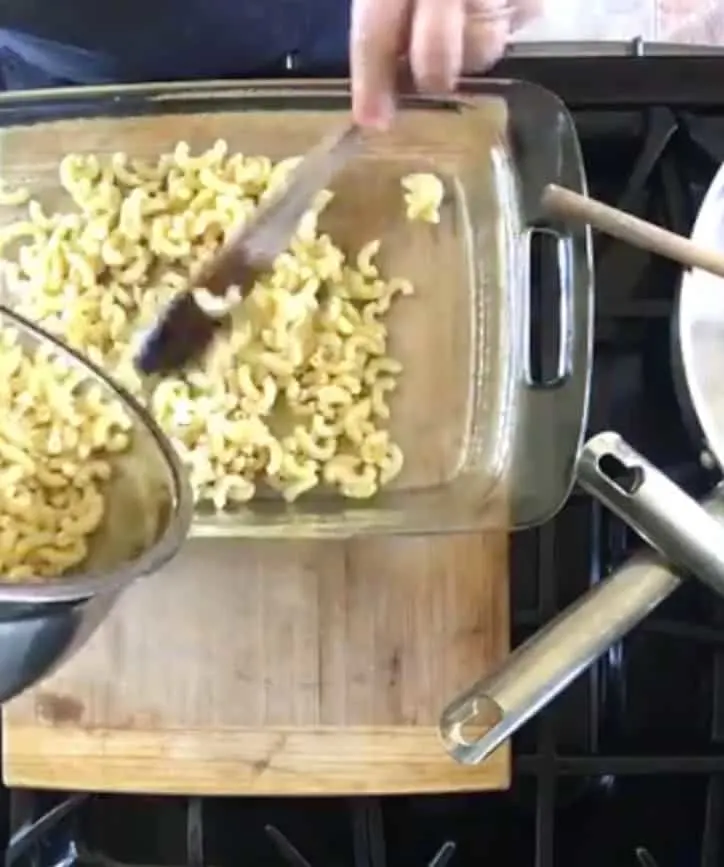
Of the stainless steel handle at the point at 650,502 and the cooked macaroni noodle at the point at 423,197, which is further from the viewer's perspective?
the cooked macaroni noodle at the point at 423,197

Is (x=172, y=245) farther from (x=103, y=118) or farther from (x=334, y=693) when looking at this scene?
(x=334, y=693)

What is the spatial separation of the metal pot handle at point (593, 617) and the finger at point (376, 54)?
0.15 metres

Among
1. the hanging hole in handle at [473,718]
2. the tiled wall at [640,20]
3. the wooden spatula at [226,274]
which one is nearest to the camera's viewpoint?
the hanging hole in handle at [473,718]

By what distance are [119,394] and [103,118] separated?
14cm

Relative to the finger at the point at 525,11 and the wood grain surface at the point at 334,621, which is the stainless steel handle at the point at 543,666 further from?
the finger at the point at 525,11

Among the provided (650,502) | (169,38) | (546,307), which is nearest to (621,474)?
(650,502)

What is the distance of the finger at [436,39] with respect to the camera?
21.5 inches

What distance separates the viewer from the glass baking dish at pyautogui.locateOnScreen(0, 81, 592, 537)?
25.6 inches

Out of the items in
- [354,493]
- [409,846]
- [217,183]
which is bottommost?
[409,846]

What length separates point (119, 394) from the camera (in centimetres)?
60

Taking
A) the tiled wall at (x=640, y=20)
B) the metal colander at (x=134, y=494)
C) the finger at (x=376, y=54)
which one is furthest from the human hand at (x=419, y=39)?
the tiled wall at (x=640, y=20)

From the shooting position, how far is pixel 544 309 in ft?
2.19

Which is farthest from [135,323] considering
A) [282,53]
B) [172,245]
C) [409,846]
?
[409,846]

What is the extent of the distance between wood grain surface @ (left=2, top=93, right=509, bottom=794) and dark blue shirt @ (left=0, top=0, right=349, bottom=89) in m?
0.03
